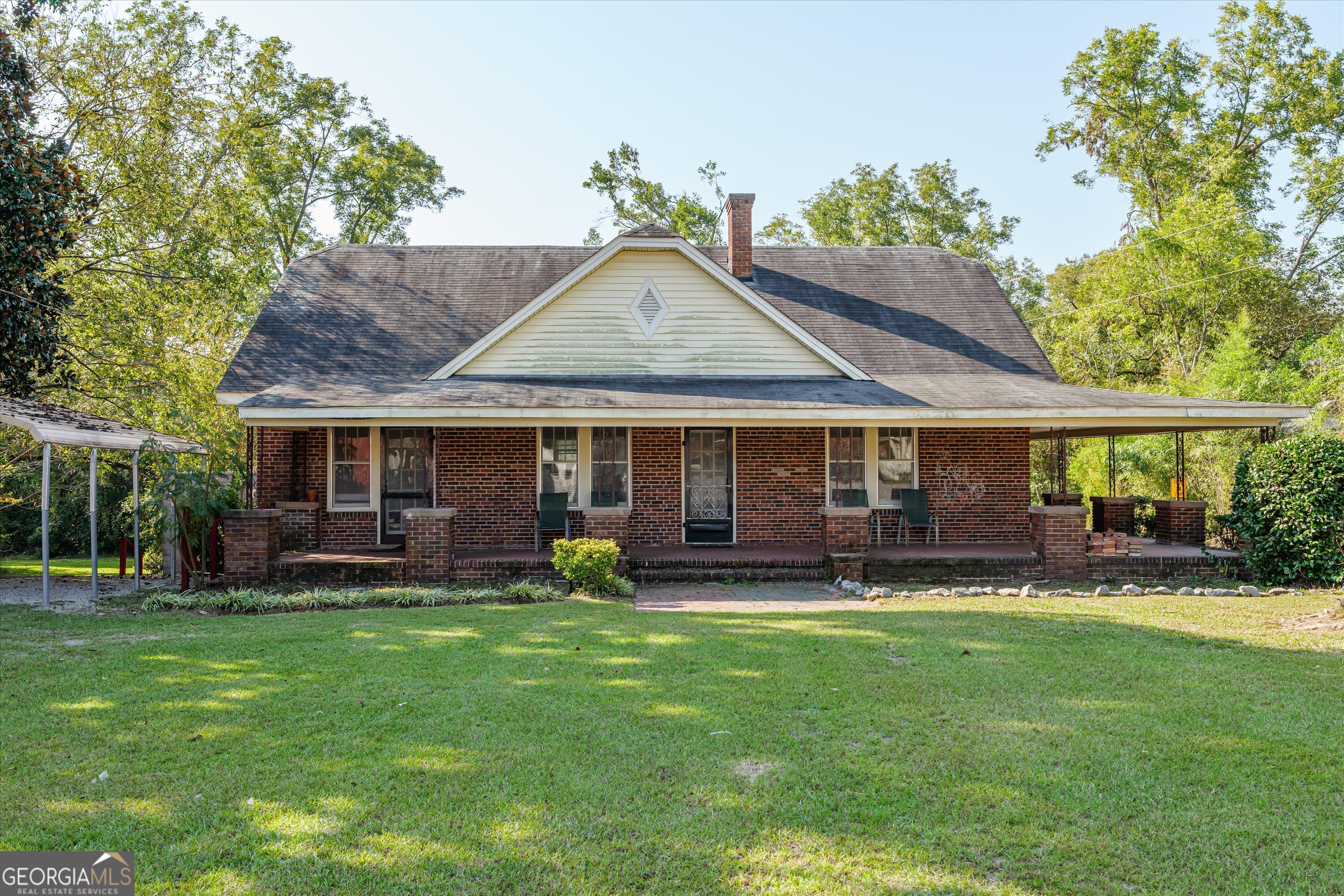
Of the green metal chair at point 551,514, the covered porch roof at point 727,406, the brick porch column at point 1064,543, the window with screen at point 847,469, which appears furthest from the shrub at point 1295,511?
the green metal chair at point 551,514

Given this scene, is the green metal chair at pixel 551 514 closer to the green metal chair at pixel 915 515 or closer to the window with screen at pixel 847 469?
the window with screen at pixel 847 469

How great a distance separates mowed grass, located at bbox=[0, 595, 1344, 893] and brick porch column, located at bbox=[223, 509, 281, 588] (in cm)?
277

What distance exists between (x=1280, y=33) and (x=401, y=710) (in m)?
35.7

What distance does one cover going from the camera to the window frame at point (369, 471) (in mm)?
12977

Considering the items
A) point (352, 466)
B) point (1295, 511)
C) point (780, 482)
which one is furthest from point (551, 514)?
point (1295, 511)

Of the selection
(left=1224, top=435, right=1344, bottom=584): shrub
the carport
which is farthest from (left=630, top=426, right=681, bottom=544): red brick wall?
(left=1224, top=435, right=1344, bottom=584): shrub

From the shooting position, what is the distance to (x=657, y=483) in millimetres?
13070

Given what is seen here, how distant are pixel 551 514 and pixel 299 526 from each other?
4.13 m

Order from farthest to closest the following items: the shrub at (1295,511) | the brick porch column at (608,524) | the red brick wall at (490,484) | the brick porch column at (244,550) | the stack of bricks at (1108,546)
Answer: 1. the red brick wall at (490,484)
2. the stack of bricks at (1108,546)
3. the brick porch column at (608,524)
4. the brick porch column at (244,550)
5. the shrub at (1295,511)

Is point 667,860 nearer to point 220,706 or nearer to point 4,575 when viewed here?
point 220,706

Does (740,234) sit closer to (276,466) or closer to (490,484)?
(490,484)

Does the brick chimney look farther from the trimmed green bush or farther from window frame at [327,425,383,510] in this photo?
the trimmed green bush

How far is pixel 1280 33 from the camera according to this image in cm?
2711

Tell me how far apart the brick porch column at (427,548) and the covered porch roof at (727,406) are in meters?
1.38
